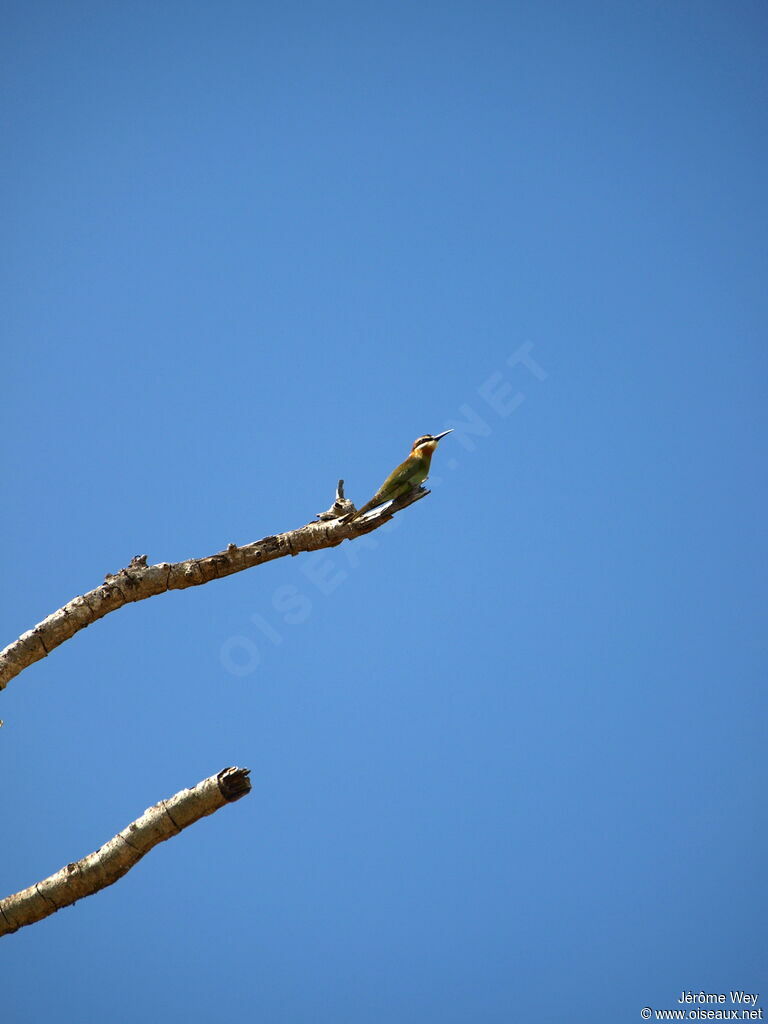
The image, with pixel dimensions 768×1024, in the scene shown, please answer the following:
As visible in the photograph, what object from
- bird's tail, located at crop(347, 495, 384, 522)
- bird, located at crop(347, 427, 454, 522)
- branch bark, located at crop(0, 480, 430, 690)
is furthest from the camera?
bird, located at crop(347, 427, 454, 522)

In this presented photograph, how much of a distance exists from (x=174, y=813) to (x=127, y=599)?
1.59 metres

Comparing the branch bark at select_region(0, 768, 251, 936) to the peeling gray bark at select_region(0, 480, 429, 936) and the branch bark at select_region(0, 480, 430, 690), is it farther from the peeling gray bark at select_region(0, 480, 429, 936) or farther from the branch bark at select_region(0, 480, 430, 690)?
the branch bark at select_region(0, 480, 430, 690)

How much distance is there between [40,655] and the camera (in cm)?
557

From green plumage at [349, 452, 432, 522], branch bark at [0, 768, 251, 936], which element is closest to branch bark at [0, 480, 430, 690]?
green plumage at [349, 452, 432, 522]

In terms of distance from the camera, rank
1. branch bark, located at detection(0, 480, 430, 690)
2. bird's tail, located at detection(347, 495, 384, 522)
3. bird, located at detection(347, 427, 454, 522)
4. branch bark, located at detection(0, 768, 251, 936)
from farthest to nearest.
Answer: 1. bird, located at detection(347, 427, 454, 522)
2. bird's tail, located at detection(347, 495, 384, 522)
3. branch bark, located at detection(0, 480, 430, 690)
4. branch bark, located at detection(0, 768, 251, 936)

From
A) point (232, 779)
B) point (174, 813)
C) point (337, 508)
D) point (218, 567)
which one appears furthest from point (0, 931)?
point (337, 508)

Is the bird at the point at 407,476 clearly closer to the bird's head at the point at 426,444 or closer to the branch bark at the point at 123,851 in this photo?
the bird's head at the point at 426,444

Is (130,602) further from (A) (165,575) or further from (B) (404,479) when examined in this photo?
(B) (404,479)

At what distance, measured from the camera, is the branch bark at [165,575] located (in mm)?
5530

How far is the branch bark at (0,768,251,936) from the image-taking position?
4.66 meters

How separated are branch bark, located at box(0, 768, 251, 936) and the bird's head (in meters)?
3.33

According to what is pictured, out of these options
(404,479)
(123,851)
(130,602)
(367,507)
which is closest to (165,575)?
(130,602)

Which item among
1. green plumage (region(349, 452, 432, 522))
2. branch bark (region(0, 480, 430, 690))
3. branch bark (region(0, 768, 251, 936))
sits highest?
green plumage (region(349, 452, 432, 522))

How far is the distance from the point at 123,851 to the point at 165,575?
5.84 feet
